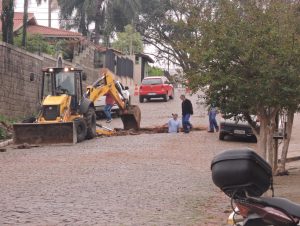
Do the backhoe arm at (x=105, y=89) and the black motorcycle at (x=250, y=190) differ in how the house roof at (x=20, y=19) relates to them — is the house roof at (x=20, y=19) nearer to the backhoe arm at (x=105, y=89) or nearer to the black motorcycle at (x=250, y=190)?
the backhoe arm at (x=105, y=89)

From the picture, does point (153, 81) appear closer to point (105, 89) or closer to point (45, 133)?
point (105, 89)

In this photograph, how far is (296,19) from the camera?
1438 cm

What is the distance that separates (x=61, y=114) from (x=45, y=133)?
1.18 meters

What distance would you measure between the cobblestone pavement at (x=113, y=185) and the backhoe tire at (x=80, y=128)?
0.33 m

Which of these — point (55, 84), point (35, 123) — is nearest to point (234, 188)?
point (35, 123)

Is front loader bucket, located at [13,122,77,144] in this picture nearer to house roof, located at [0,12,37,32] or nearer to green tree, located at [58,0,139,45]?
house roof, located at [0,12,37,32]

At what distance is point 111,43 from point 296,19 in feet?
184

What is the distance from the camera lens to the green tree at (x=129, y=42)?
64500 millimetres

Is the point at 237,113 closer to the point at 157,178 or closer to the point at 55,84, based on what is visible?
the point at 157,178

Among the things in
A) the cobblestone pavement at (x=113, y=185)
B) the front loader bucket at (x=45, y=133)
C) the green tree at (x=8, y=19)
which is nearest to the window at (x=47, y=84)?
the front loader bucket at (x=45, y=133)

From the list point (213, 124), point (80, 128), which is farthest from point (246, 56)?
point (213, 124)

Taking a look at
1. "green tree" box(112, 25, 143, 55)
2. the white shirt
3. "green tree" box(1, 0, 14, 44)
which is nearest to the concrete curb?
the white shirt

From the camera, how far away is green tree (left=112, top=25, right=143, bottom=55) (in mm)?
64500

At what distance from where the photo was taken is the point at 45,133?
21797mm
